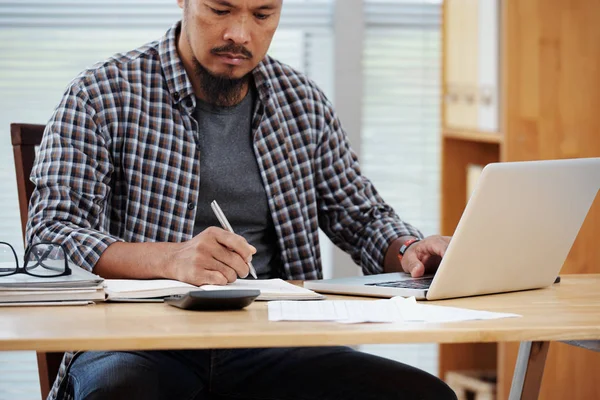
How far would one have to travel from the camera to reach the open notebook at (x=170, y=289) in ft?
4.12

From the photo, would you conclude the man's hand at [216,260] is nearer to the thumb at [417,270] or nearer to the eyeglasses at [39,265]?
the eyeglasses at [39,265]

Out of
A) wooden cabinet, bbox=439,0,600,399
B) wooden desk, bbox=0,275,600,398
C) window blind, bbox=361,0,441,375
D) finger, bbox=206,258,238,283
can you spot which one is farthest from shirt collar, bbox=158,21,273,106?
window blind, bbox=361,0,441,375

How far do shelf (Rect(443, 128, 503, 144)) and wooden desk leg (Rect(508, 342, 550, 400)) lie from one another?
1039 mm

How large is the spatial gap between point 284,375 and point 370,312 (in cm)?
39

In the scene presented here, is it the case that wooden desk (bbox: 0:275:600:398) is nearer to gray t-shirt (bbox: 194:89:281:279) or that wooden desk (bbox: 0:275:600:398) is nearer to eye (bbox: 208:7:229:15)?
gray t-shirt (bbox: 194:89:281:279)

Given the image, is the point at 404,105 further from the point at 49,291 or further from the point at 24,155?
the point at 49,291

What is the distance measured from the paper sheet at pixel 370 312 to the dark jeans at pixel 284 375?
→ 0.84 feet

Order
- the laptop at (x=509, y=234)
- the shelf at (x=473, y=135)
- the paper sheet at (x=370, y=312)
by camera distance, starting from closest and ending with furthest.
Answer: the paper sheet at (x=370, y=312)
the laptop at (x=509, y=234)
the shelf at (x=473, y=135)

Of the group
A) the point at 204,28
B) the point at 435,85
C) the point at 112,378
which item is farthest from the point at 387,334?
the point at 435,85

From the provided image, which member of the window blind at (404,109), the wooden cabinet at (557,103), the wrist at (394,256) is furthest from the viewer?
the window blind at (404,109)

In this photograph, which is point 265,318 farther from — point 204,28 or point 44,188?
point 204,28

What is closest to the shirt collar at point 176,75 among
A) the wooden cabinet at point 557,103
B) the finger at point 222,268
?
the finger at point 222,268

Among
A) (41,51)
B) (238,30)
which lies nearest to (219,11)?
(238,30)

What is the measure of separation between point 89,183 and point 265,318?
2.07 feet
